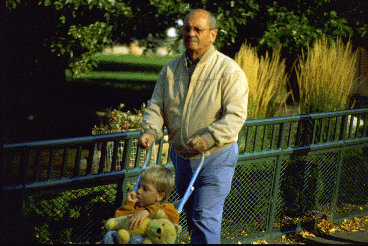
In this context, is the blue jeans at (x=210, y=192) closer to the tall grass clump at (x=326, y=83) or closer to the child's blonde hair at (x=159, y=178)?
the child's blonde hair at (x=159, y=178)

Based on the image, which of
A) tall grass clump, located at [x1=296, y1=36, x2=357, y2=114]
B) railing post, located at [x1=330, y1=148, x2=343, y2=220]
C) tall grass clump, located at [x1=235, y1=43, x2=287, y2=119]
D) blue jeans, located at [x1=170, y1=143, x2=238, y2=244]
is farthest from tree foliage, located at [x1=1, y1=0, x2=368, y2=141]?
blue jeans, located at [x1=170, y1=143, x2=238, y2=244]

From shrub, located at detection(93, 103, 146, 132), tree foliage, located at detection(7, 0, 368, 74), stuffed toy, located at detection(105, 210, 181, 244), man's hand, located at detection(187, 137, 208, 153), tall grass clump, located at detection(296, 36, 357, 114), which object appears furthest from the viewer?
tree foliage, located at detection(7, 0, 368, 74)

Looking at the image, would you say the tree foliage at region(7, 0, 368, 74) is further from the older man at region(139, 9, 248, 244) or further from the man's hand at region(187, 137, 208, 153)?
the man's hand at region(187, 137, 208, 153)

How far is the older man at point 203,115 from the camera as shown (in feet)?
11.9

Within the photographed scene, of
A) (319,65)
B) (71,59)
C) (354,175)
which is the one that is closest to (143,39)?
(71,59)

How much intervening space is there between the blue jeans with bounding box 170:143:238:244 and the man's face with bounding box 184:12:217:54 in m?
0.75

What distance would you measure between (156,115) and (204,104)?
16.1 inches

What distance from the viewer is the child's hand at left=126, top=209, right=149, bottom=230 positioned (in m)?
3.21

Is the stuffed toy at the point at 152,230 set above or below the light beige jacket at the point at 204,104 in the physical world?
below

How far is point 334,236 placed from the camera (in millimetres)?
5773

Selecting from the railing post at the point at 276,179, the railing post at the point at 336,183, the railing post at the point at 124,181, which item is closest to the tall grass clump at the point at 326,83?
the railing post at the point at 336,183

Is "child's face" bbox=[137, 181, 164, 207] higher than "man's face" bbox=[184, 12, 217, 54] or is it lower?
lower

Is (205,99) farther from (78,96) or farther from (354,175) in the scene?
(78,96)

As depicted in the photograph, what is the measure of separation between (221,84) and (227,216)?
6.68 ft
